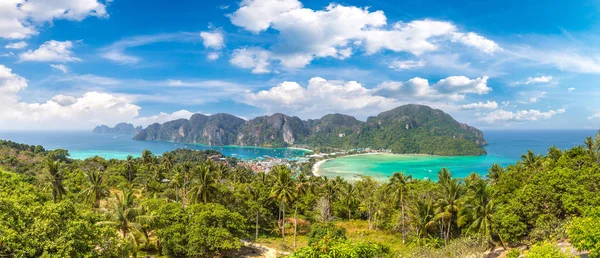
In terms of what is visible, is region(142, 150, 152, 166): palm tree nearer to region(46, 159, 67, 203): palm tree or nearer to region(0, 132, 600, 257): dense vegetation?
region(0, 132, 600, 257): dense vegetation

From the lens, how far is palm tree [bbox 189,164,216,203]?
3616 cm

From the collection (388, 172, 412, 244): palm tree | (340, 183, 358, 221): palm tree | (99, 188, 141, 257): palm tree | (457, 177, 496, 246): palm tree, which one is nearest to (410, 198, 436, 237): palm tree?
(388, 172, 412, 244): palm tree

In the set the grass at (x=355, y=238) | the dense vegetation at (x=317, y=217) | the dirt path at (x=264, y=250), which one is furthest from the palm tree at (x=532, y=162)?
the dirt path at (x=264, y=250)

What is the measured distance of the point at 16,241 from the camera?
14344mm

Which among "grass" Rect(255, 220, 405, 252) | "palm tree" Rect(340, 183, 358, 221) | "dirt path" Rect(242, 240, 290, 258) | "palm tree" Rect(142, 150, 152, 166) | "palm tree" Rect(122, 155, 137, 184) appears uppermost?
"palm tree" Rect(142, 150, 152, 166)

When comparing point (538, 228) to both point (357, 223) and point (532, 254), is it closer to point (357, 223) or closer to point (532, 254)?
point (532, 254)

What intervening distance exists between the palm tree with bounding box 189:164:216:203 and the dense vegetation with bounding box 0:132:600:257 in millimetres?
120

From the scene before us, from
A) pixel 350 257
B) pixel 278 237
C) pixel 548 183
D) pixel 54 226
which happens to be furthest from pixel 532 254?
pixel 278 237

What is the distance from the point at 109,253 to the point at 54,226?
3712 millimetres

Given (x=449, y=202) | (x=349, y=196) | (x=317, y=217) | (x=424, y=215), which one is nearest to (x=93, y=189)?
(x=317, y=217)

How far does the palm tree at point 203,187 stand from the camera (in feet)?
119

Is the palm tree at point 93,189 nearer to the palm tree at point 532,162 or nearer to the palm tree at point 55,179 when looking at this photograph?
the palm tree at point 55,179

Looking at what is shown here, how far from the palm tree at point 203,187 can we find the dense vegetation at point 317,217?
4.7 inches

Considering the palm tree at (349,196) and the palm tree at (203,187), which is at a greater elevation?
the palm tree at (203,187)
